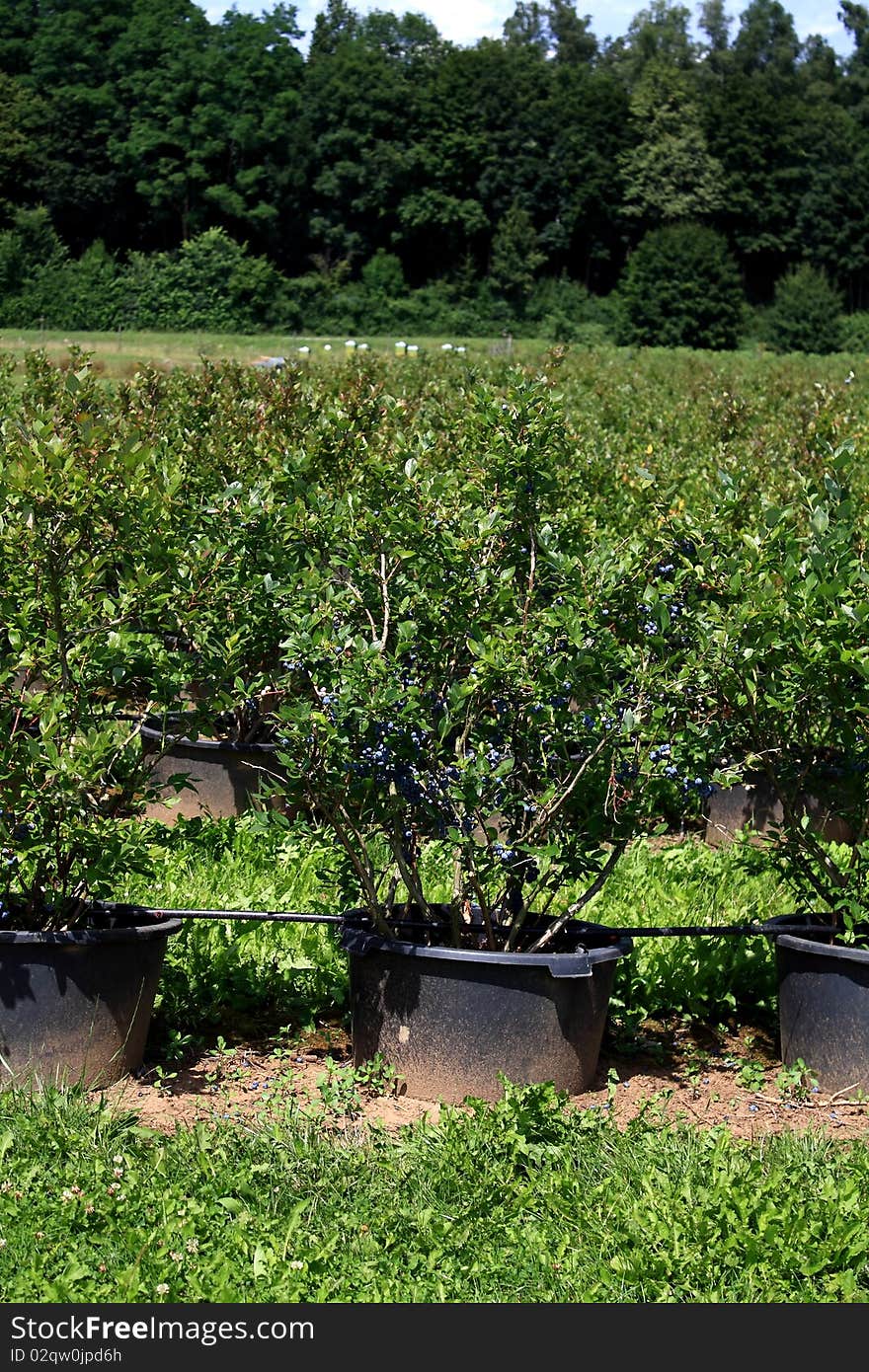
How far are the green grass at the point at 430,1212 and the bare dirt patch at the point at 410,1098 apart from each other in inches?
6.5

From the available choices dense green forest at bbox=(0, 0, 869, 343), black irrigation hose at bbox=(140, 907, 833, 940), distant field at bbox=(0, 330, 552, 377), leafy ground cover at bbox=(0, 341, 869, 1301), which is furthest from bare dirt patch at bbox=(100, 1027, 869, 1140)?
dense green forest at bbox=(0, 0, 869, 343)

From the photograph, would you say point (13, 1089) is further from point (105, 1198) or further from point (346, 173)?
point (346, 173)

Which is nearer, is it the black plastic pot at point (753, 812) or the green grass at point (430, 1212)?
the green grass at point (430, 1212)

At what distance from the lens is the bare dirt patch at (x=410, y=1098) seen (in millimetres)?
3746

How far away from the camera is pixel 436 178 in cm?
6594

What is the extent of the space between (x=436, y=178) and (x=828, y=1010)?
65.9 meters

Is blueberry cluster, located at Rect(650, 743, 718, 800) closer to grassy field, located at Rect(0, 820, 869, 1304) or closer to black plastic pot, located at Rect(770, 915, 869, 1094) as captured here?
black plastic pot, located at Rect(770, 915, 869, 1094)

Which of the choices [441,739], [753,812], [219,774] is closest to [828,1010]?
[441,739]

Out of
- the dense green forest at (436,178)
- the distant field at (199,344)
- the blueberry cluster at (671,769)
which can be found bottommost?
the blueberry cluster at (671,769)

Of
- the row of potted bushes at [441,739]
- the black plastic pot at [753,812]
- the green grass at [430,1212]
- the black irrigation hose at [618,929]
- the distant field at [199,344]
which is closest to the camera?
the green grass at [430,1212]

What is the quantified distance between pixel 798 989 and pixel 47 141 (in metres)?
63.6

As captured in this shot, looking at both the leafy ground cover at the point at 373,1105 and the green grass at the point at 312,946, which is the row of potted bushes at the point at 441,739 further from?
the green grass at the point at 312,946

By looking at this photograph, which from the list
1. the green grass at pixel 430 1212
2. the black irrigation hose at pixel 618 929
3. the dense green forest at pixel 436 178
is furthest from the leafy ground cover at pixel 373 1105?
the dense green forest at pixel 436 178

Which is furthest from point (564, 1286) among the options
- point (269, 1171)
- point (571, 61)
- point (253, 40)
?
point (571, 61)
